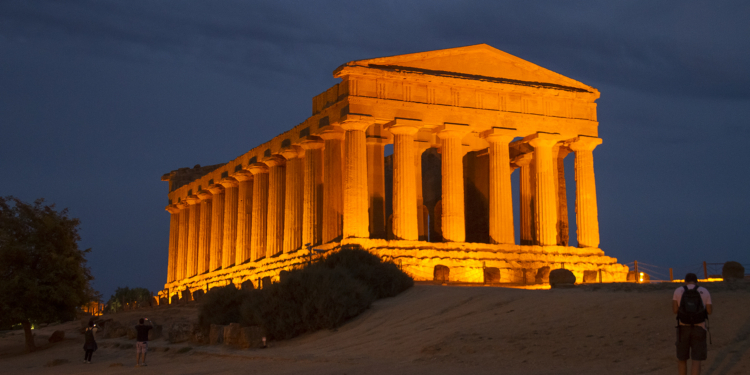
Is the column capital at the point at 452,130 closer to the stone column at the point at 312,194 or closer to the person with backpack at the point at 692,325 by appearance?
the stone column at the point at 312,194

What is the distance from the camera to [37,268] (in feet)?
97.5

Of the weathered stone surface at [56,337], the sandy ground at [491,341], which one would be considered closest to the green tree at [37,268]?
the weathered stone surface at [56,337]

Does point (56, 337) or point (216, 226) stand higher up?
point (216, 226)

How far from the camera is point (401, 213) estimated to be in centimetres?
3447

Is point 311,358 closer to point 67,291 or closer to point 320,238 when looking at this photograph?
point 67,291

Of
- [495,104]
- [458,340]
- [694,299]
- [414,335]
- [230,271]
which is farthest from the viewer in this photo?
[230,271]

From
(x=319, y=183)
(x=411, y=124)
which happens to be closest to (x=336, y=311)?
(x=411, y=124)

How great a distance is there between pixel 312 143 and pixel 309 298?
1742cm

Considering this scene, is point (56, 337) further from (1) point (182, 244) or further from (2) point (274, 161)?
(1) point (182, 244)

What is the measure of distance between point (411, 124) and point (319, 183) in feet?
20.2

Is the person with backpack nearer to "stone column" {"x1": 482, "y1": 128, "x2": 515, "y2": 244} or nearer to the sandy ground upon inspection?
the sandy ground

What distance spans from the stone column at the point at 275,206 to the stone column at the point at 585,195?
48.7 feet

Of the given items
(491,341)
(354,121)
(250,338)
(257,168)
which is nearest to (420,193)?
(354,121)

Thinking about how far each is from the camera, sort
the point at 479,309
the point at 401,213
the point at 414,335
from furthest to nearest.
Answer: the point at 401,213, the point at 479,309, the point at 414,335
